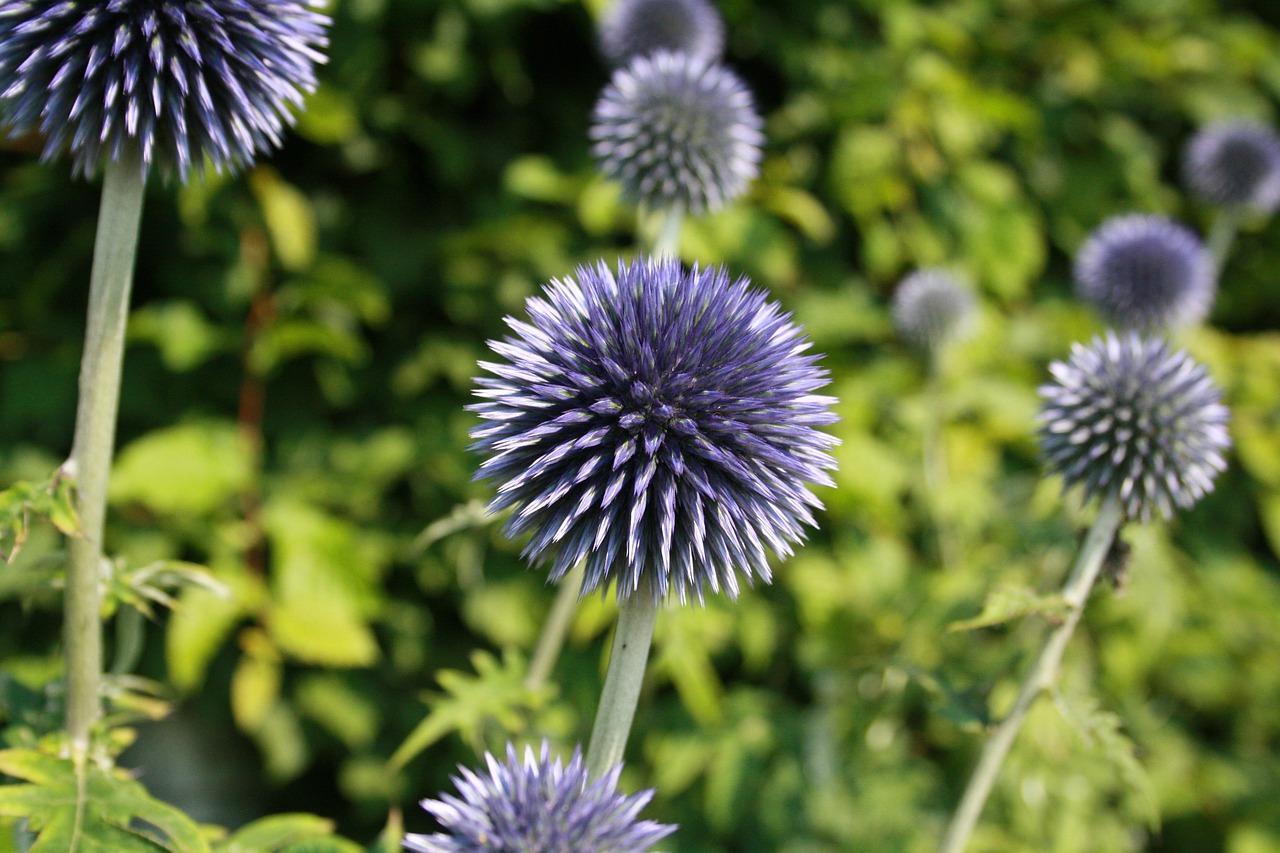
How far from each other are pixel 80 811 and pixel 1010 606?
3.98 feet

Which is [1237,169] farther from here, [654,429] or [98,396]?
[98,396]

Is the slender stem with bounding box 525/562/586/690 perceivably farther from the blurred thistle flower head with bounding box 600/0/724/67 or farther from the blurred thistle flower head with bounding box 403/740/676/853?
the blurred thistle flower head with bounding box 600/0/724/67

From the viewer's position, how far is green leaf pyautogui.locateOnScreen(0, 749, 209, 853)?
3.44 ft

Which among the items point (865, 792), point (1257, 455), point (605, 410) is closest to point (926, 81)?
point (1257, 455)

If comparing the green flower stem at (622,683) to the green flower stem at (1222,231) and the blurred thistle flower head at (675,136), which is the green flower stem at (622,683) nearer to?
the blurred thistle flower head at (675,136)

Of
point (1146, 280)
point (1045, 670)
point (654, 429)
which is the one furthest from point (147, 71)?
point (1146, 280)

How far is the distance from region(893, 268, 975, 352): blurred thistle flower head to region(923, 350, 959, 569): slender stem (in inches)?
2.5

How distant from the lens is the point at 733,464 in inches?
43.8

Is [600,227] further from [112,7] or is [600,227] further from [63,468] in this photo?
[63,468]

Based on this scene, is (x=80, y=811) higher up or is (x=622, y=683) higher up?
(x=622, y=683)

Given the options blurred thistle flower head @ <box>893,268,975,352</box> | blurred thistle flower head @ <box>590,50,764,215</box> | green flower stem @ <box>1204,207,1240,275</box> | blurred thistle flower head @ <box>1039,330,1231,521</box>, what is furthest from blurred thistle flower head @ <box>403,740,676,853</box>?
green flower stem @ <box>1204,207,1240,275</box>

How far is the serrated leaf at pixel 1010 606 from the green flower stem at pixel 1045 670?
0.09m

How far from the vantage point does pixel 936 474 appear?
265 cm

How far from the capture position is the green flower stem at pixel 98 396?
1176mm
